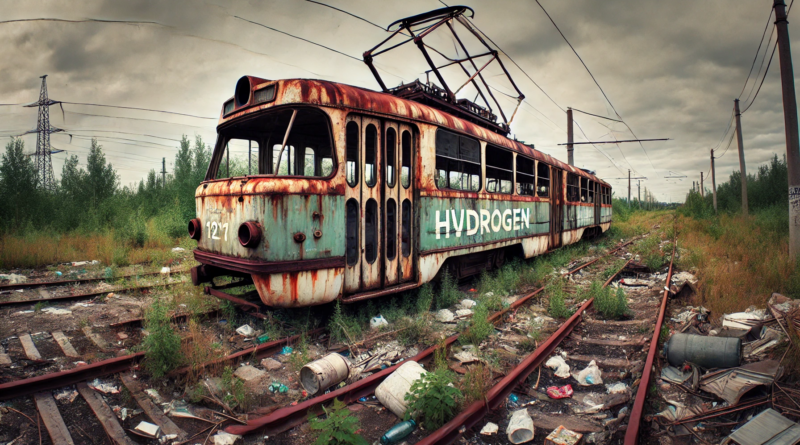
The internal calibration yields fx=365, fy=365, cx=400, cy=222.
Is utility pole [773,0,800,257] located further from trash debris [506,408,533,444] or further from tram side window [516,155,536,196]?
trash debris [506,408,533,444]

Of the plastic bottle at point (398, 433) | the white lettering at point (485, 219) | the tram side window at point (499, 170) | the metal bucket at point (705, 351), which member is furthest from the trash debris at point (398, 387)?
the tram side window at point (499, 170)

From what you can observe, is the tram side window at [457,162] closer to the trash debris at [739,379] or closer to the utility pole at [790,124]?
the trash debris at [739,379]

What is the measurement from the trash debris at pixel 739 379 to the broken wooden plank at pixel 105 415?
4.70 meters

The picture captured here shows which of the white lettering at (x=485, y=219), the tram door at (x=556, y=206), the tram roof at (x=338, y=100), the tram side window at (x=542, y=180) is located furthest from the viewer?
the tram door at (x=556, y=206)

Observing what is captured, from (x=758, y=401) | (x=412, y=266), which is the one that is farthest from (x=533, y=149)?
(x=758, y=401)

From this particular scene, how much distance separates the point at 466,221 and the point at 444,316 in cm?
168

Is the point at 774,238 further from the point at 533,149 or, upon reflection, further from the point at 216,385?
the point at 216,385

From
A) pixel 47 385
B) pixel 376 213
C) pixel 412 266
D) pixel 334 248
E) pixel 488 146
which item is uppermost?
pixel 488 146

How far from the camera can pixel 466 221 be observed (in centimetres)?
621

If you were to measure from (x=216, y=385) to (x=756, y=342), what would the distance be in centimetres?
574

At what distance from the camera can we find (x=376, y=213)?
4.71 metres

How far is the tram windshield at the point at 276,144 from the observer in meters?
4.75

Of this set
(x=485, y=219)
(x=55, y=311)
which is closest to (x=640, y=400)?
(x=485, y=219)

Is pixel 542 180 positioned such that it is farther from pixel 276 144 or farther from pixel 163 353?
pixel 163 353
